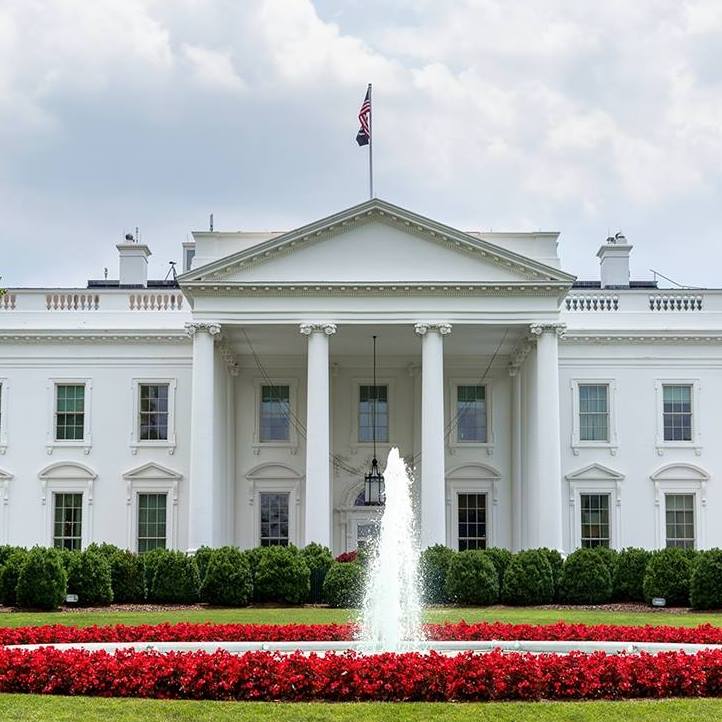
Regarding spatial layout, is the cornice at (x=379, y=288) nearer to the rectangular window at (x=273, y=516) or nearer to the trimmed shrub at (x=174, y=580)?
the trimmed shrub at (x=174, y=580)

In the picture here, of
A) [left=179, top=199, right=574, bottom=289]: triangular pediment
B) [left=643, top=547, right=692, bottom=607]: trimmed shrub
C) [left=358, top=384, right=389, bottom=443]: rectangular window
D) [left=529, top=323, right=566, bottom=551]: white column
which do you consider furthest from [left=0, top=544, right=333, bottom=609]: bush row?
[left=358, top=384, right=389, bottom=443]: rectangular window

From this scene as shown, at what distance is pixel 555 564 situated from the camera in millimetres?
31422

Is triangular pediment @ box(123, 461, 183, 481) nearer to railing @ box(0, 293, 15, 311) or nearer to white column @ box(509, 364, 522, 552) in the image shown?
railing @ box(0, 293, 15, 311)

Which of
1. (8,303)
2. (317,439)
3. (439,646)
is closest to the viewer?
(439,646)

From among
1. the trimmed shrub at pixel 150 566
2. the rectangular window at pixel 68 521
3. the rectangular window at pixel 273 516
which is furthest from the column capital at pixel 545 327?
the rectangular window at pixel 68 521

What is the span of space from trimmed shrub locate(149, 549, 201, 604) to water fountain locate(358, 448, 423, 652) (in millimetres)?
11710

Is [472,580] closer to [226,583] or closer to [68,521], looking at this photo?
[226,583]

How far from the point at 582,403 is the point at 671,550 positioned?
30.9 feet

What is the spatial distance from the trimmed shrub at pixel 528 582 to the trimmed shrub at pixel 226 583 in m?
6.42

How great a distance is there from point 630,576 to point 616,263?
665 inches

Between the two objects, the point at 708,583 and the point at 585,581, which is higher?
the point at 708,583

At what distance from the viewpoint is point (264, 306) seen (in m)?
34.3

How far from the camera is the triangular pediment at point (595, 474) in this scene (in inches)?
1510

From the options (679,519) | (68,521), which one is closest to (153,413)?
(68,521)
